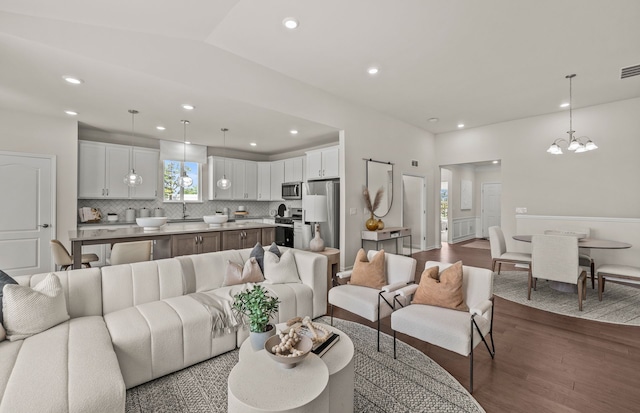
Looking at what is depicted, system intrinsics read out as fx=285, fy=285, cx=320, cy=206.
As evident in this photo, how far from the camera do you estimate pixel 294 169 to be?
7062 millimetres

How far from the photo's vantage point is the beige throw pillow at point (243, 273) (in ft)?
9.96

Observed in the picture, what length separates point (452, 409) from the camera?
184 cm

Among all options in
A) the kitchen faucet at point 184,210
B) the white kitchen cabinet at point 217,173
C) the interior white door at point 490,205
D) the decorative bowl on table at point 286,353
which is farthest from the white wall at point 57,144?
the interior white door at point 490,205

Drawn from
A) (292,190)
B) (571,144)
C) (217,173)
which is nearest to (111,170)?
(217,173)

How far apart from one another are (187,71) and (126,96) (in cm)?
105

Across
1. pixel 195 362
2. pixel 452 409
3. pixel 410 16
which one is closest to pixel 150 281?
pixel 195 362

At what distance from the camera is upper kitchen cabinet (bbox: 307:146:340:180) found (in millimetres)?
5633

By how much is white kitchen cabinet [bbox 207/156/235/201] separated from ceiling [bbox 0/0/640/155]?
6.17ft

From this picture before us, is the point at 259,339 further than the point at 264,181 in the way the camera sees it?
No

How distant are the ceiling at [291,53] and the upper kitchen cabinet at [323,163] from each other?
0.77 meters

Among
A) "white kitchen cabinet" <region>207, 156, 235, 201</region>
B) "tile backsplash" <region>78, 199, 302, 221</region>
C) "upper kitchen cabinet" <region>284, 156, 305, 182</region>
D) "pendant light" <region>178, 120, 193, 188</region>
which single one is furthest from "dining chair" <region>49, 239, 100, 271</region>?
"upper kitchen cabinet" <region>284, 156, 305, 182</region>

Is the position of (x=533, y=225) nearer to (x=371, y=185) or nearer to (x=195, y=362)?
(x=371, y=185)

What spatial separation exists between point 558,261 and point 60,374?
4964mm

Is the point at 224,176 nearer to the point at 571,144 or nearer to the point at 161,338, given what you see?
the point at 161,338
